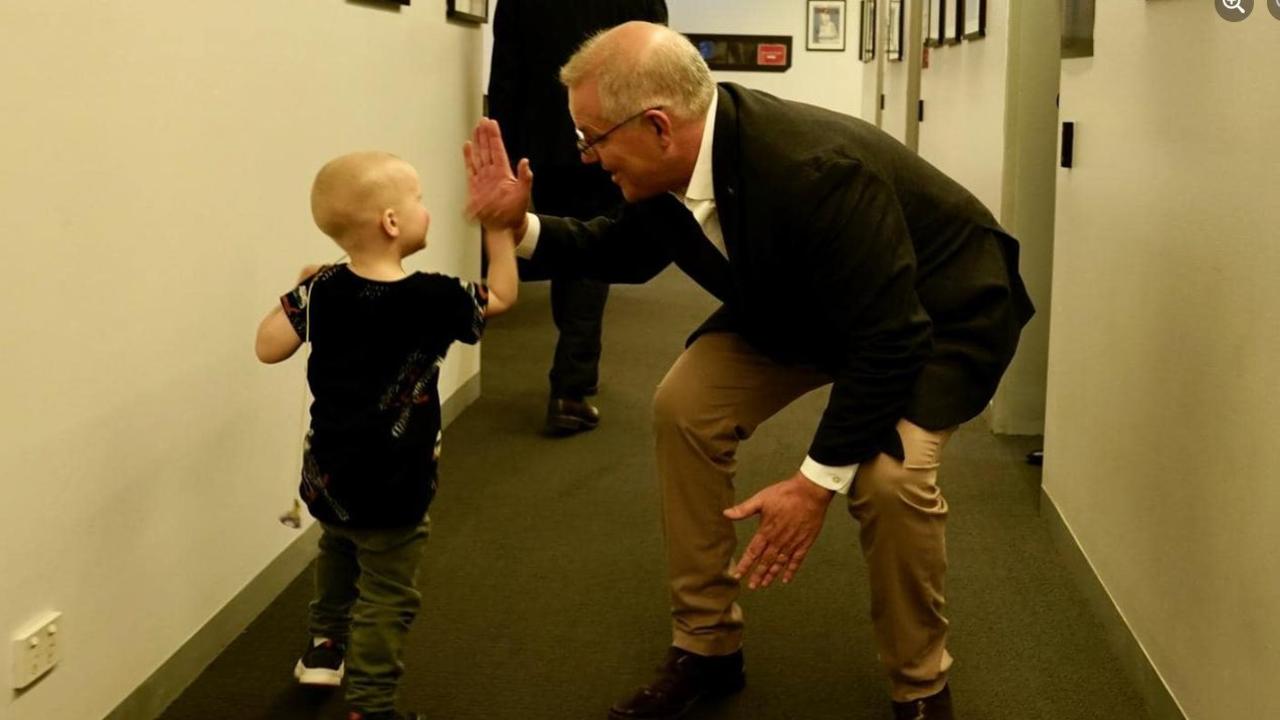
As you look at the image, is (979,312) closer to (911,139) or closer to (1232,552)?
(1232,552)

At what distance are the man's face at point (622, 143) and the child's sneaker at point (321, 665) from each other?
0.91 meters

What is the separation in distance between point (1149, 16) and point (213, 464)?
177 cm

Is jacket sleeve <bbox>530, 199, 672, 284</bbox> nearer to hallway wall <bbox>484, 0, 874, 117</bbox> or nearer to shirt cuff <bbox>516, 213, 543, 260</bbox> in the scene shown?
shirt cuff <bbox>516, 213, 543, 260</bbox>

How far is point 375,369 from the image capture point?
181 centimetres

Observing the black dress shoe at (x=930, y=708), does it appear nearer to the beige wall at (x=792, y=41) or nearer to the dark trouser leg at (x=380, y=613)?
the dark trouser leg at (x=380, y=613)

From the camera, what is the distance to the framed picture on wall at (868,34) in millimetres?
8673

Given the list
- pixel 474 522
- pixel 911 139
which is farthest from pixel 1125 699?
pixel 911 139

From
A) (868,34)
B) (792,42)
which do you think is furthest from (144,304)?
(792,42)

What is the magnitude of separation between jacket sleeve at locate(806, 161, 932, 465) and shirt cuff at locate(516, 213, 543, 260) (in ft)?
1.84

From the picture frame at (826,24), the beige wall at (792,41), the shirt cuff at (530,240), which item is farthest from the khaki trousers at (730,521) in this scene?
the picture frame at (826,24)

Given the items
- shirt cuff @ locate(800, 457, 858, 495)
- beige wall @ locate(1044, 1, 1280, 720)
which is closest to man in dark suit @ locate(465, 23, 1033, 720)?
shirt cuff @ locate(800, 457, 858, 495)

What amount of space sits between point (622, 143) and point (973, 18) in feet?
9.60

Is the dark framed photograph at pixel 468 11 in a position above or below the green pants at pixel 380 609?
above

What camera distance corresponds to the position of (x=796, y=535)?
1698 mm
